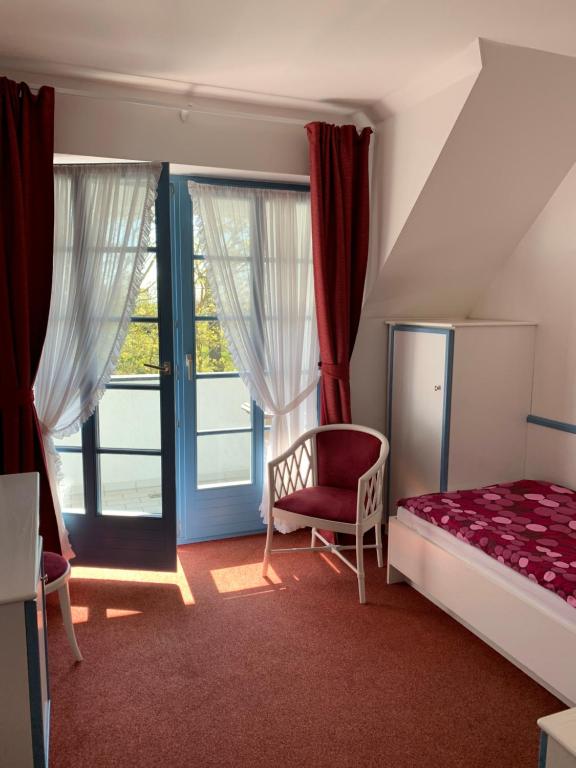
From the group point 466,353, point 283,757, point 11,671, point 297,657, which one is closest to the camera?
point 11,671

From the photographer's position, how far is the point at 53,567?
8.31 ft

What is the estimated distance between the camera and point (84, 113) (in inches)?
124

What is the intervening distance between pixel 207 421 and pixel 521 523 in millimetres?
1911

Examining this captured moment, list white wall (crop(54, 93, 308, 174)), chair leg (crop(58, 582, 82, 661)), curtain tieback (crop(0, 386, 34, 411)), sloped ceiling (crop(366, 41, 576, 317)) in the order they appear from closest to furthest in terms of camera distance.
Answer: chair leg (crop(58, 582, 82, 661)) < sloped ceiling (crop(366, 41, 576, 317)) < curtain tieback (crop(0, 386, 34, 411)) < white wall (crop(54, 93, 308, 174))

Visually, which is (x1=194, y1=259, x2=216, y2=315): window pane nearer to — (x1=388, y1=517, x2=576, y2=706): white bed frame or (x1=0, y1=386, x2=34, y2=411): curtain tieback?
(x1=0, y1=386, x2=34, y2=411): curtain tieback

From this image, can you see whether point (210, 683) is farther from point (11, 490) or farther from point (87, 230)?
point (87, 230)

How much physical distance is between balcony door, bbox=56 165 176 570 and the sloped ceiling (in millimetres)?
1369

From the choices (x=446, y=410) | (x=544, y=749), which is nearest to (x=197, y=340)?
(x=446, y=410)

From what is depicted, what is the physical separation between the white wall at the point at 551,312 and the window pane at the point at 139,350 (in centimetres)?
212

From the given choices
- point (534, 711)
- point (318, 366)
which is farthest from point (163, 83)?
point (534, 711)

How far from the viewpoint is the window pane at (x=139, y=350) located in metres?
3.36

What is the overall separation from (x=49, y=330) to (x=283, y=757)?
2.27 meters

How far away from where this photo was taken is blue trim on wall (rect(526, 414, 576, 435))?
11.1ft

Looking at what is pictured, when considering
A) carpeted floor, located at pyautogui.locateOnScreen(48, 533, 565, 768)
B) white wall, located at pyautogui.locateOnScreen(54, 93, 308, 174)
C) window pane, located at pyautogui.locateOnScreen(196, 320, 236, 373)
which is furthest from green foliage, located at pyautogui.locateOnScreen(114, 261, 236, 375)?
carpeted floor, located at pyautogui.locateOnScreen(48, 533, 565, 768)
